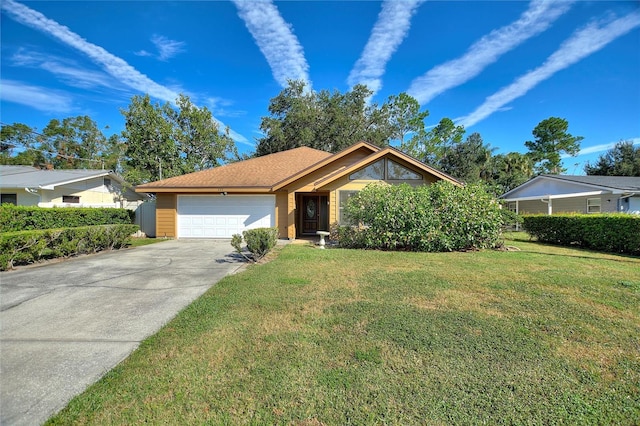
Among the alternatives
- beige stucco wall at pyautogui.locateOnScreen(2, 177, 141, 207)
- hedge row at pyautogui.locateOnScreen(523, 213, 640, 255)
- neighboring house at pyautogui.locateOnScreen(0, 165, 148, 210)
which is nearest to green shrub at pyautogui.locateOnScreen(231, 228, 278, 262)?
hedge row at pyautogui.locateOnScreen(523, 213, 640, 255)

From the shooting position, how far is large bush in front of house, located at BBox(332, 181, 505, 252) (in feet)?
31.0

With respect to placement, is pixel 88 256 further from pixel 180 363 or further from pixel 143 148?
pixel 143 148

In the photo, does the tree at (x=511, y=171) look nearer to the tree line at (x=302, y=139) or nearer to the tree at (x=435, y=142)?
the tree line at (x=302, y=139)

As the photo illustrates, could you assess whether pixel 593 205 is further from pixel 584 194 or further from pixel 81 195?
pixel 81 195

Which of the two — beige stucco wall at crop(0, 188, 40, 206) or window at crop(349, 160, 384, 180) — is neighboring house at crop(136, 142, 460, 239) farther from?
beige stucco wall at crop(0, 188, 40, 206)

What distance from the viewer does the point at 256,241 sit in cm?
777

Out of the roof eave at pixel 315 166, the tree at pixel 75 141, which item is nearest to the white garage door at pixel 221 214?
the roof eave at pixel 315 166

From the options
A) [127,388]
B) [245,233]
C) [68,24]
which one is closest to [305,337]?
[127,388]

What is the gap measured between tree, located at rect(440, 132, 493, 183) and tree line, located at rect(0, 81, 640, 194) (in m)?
0.09

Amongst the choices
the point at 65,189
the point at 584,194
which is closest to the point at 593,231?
the point at 584,194

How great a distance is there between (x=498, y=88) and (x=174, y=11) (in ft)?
68.9

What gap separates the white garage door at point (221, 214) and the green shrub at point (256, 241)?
586 cm

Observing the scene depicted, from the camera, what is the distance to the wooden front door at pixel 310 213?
16.0 metres

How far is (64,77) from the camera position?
1614 centimetres
